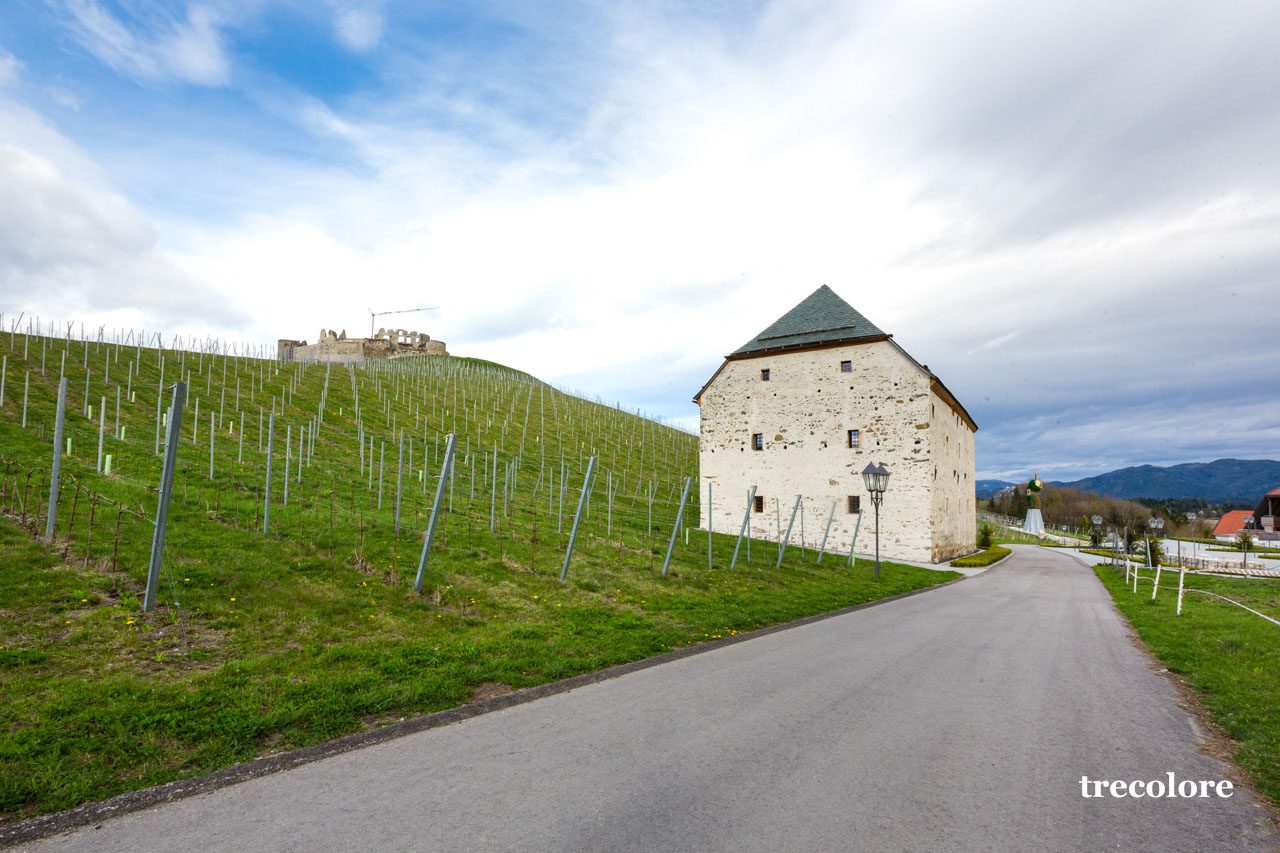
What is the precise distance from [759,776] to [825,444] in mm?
25399

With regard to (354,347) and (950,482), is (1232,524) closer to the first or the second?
(950,482)

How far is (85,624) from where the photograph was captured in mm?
6668

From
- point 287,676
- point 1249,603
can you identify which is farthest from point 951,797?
point 1249,603

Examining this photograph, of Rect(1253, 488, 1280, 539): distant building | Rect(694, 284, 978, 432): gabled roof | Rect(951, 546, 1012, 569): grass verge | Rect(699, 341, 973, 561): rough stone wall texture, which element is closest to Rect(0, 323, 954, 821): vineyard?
Rect(699, 341, 973, 561): rough stone wall texture

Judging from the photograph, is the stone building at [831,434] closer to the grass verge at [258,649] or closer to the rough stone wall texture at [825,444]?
the rough stone wall texture at [825,444]

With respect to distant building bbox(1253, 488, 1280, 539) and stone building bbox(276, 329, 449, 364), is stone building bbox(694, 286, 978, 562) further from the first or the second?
distant building bbox(1253, 488, 1280, 539)

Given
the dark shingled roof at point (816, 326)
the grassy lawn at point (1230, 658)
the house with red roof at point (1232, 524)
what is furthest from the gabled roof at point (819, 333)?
the house with red roof at point (1232, 524)

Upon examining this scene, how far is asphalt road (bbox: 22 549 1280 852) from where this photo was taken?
144 inches

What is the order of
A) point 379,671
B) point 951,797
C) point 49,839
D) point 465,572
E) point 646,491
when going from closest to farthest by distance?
point 49,839 < point 951,797 < point 379,671 < point 465,572 < point 646,491

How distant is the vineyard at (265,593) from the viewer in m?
5.00

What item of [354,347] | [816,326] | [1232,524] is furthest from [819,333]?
[1232,524]

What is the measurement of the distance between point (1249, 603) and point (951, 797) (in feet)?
63.0

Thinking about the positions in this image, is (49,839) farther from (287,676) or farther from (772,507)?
(772,507)

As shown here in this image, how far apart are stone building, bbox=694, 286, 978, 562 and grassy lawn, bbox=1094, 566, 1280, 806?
955 cm
